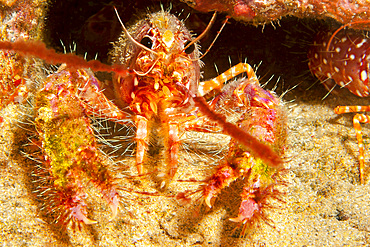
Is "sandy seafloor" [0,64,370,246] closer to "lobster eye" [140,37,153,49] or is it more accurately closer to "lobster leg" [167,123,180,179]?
"lobster leg" [167,123,180,179]

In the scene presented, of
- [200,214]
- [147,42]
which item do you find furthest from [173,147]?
[147,42]

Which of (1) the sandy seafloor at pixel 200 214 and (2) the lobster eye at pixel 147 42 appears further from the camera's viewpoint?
(2) the lobster eye at pixel 147 42

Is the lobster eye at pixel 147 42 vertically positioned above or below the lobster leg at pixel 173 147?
above

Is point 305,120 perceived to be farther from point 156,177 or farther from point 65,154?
point 65,154

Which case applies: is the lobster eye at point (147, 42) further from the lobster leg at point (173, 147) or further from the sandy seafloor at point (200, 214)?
the sandy seafloor at point (200, 214)

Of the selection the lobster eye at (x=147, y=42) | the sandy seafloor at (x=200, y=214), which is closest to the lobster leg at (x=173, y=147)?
the sandy seafloor at (x=200, y=214)

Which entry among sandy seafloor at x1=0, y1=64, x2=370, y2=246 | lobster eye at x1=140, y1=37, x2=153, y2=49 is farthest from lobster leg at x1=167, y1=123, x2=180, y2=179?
lobster eye at x1=140, y1=37, x2=153, y2=49

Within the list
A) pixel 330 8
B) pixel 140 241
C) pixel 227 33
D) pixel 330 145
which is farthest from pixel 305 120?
pixel 140 241

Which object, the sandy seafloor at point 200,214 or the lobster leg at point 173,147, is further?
the lobster leg at point 173,147

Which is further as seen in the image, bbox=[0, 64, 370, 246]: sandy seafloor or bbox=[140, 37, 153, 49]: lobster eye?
bbox=[140, 37, 153, 49]: lobster eye

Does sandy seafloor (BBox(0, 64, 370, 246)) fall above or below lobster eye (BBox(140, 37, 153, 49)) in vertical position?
below

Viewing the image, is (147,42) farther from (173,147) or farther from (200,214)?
(200,214)
